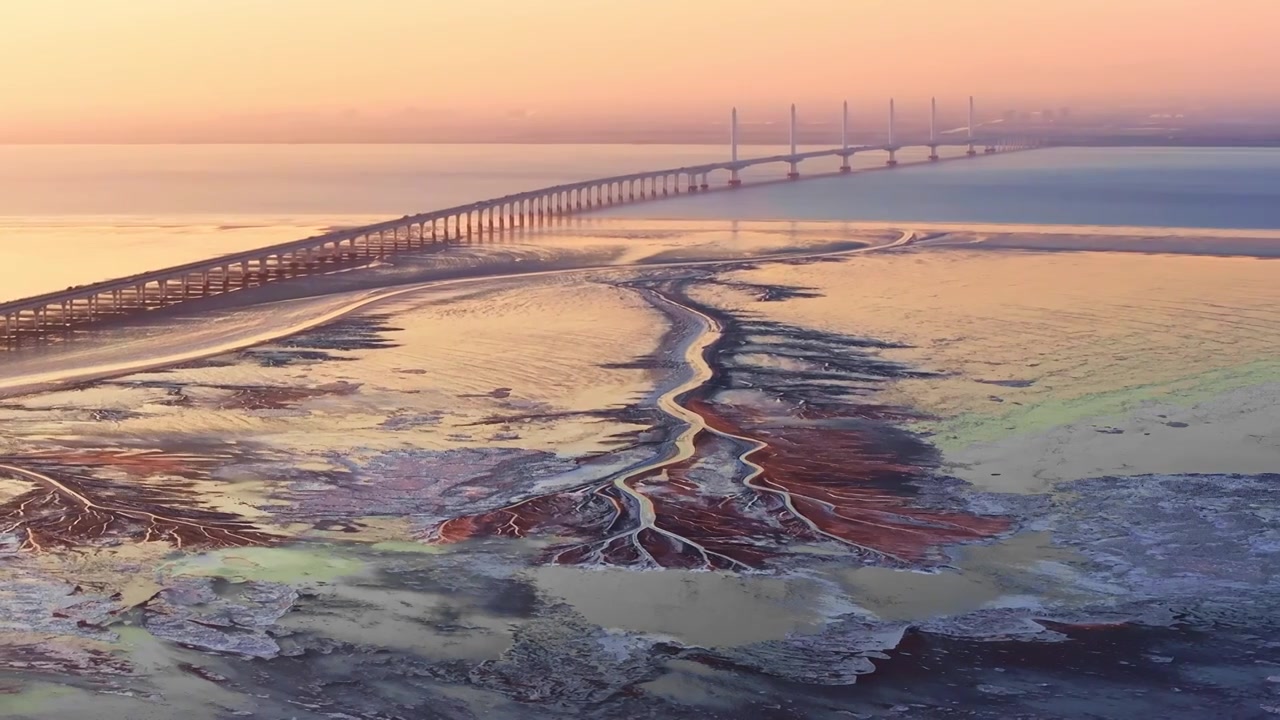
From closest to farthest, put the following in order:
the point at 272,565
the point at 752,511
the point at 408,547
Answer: the point at 272,565 < the point at 408,547 < the point at 752,511

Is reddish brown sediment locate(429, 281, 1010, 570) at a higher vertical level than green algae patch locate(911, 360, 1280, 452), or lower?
lower

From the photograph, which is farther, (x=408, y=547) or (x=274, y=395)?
(x=274, y=395)

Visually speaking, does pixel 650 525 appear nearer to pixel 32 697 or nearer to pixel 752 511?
pixel 752 511

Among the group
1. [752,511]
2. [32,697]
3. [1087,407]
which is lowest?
[32,697]

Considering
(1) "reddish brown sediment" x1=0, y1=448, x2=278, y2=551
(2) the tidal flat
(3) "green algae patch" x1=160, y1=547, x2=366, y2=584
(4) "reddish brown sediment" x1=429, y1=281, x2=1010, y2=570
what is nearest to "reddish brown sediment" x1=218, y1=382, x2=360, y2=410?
(2) the tidal flat

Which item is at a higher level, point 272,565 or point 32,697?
point 272,565

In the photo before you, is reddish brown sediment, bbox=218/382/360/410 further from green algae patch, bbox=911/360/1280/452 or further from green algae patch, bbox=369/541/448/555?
green algae patch, bbox=911/360/1280/452

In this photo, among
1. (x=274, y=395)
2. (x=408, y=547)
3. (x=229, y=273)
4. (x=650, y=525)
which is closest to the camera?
(x=408, y=547)

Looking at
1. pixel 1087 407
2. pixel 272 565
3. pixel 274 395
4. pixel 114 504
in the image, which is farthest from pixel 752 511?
pixel 274 395
